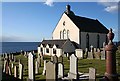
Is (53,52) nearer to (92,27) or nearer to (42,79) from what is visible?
(92,27)

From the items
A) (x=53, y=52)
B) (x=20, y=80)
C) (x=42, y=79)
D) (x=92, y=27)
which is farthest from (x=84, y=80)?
(x=92, y=27)

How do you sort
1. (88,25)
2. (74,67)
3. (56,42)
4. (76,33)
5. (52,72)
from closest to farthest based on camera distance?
(52,72)
(74,67)
(56,42)
(76,33)
(88,25)

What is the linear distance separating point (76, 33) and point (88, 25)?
18.6ft

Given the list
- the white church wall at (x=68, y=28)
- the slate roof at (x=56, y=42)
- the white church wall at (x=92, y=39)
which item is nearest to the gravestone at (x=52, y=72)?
the slate roof at (x=56, y=42)

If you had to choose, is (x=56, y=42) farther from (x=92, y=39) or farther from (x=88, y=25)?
(x=88, y=25)

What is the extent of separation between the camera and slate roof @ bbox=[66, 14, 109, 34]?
3954cm

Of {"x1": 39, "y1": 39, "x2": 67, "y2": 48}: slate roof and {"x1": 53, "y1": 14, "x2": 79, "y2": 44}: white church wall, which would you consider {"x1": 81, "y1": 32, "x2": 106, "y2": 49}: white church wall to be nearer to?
{"x1": 53, "y1": 14, "x2": 79, "y2": 44}: white church wall

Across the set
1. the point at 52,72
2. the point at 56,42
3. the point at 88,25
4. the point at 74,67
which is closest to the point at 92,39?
the point at 88,25

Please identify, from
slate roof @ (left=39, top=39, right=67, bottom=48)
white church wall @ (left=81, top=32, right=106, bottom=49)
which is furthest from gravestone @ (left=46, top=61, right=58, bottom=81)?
white church wall @ (left=81, top=32, right=106, bottom=49)

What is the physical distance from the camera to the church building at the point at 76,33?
37.8m

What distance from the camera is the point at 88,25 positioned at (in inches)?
1687

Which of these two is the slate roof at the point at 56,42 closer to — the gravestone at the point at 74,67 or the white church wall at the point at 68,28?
the white church wall at the point at 68,28

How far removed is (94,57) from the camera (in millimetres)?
25656

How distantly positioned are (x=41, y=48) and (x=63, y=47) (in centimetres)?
455
